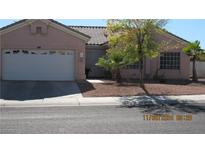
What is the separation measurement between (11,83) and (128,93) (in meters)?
7.56

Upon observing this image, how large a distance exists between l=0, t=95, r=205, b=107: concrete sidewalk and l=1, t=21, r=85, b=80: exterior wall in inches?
296

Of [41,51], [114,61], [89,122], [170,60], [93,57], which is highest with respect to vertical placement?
[41,51]

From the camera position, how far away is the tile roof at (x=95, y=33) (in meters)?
28.7

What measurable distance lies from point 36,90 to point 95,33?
1274 cm

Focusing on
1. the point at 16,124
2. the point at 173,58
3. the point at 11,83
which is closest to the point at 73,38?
the point at 11,83

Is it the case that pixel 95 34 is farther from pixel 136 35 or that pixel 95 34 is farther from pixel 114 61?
pixel 136 35

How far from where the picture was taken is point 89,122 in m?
11.1

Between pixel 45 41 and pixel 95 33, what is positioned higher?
pixel 95 33

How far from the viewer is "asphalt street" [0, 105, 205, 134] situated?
9.87 metres

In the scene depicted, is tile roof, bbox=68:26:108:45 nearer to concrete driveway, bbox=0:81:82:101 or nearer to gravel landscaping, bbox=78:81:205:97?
concrete driveway, bbox=0:81:82:101

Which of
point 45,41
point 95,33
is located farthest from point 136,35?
point 95,33

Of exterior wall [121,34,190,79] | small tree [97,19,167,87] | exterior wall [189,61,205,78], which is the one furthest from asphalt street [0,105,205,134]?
exterior wall [189,61,205,78]

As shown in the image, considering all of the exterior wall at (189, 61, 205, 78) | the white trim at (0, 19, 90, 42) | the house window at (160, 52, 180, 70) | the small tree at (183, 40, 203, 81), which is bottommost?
the exterior wall at (189, 61, 205, 78)
